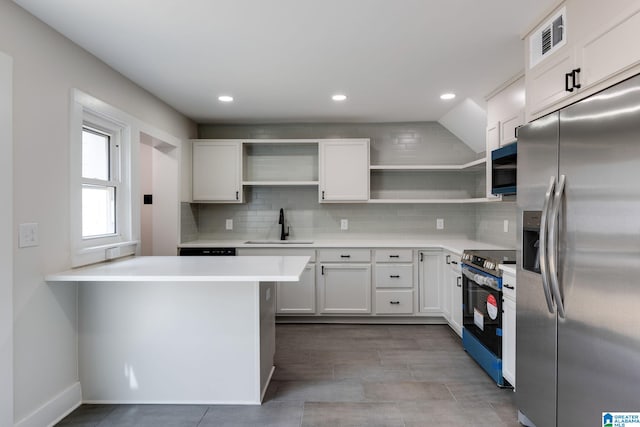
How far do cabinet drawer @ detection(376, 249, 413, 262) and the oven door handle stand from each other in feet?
2.93

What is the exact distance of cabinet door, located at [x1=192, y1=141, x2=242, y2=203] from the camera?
4449mm

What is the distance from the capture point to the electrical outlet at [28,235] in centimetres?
204

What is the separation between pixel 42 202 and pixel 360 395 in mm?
2293

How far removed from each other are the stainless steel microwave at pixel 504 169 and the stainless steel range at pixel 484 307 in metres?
0.52

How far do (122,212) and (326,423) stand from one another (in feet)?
7.20

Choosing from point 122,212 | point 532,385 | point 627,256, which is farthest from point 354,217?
point 627,256

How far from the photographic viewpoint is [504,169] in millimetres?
2969

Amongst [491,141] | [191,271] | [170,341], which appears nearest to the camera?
[191,271]

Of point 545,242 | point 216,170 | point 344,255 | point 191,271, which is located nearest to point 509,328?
point 545,242

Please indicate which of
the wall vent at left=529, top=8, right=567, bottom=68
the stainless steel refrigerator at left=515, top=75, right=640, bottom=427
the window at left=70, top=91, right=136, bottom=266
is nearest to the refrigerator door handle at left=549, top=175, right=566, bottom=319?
the stainless steel refrigerator at left=515, top=75, right=640, bottom=427

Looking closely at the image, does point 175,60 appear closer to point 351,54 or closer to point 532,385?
point 351,54

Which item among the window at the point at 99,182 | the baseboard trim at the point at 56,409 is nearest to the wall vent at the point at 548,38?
the window at the point at 99,182

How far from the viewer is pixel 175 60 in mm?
2744

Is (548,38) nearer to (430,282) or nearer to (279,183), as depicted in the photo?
(430,282)
